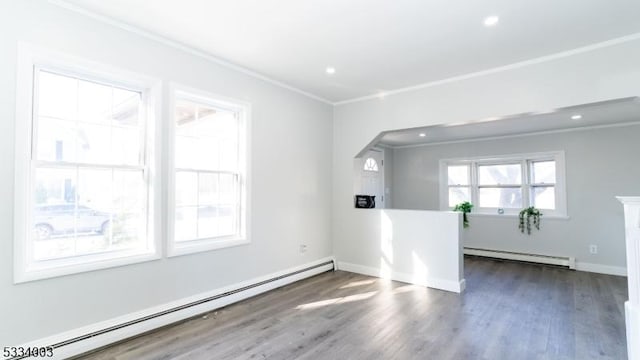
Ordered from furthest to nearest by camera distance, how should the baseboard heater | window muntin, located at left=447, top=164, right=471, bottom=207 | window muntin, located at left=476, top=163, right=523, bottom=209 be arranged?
window muntin, located at left=447, top=164, right=471, bottom=207, window muntin, located at left=476, top=163, right=523, bottom=209, the baseboard heater

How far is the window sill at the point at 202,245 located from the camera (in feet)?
10.3

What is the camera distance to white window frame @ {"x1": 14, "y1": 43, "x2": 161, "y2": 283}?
225 cm

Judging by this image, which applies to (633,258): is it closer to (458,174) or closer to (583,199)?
(583,199)

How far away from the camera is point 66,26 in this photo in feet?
8.12

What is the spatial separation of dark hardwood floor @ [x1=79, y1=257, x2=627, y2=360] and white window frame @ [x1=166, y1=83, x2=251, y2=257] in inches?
28.3

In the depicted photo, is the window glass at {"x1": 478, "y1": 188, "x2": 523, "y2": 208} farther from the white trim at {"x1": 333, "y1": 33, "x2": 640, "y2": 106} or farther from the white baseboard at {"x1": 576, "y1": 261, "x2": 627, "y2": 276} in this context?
the white trim at {"x1": 333, "y1": 33, "x2": 640, "y2": 106}

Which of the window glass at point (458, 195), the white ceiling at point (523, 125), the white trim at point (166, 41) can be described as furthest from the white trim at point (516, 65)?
the window glass at point (458, 195)

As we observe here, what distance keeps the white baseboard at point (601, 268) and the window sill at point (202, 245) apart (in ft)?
18.4

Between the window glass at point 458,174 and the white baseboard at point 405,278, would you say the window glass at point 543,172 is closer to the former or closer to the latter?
the window glass at point 458,174

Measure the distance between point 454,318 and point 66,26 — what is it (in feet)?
14.3

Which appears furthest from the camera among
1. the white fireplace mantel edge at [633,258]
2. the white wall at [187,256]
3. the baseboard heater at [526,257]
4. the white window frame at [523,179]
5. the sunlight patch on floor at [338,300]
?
the white window frame at [523,179]

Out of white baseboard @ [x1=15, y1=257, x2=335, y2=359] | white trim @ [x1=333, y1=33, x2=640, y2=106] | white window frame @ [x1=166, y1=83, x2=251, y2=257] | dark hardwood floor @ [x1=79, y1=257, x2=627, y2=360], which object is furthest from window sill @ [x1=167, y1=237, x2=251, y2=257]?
white trim @ [x1=333, y1=33, x2=640, y2=106]

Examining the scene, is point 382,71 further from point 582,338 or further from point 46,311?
point 46,311

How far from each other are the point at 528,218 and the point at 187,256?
5940mm
